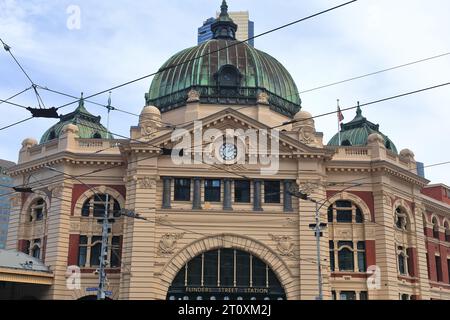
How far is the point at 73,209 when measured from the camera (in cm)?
4516

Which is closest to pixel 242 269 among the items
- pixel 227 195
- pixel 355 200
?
pixel 227 195

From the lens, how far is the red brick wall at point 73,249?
44.0m

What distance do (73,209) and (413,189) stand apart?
1106 inches

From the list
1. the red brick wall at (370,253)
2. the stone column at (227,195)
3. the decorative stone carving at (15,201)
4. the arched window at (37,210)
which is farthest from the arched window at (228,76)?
the decorative stone carving at (15,201)

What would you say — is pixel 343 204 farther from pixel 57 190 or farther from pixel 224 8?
pixel 224 8

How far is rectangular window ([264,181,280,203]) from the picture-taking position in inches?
1748

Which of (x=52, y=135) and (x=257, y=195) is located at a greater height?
(x=52, y=135)

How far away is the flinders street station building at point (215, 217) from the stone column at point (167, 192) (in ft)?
0.27

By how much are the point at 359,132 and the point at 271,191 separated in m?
13.7

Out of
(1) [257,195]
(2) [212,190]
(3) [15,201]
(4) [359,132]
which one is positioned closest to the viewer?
(1) [257,195]

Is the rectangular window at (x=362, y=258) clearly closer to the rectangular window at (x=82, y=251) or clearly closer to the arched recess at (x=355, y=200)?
the arched recess at (x=355, y=200)

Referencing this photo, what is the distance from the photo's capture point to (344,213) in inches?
1825

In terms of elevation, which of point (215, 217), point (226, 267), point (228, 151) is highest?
point (228, 151)
